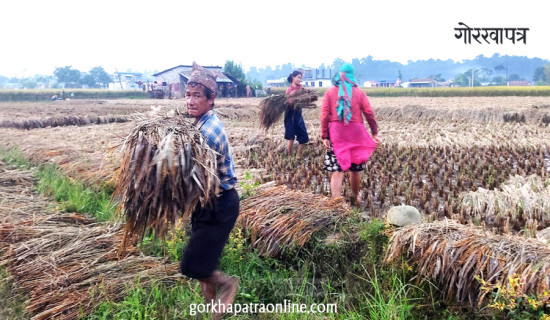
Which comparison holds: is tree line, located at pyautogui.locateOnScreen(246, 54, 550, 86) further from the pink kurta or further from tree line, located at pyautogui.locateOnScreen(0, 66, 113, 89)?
the pink kurta

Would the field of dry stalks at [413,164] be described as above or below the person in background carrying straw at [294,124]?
below

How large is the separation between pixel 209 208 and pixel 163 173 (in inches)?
17.7

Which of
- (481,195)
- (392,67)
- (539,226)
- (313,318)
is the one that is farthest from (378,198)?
(392,67)

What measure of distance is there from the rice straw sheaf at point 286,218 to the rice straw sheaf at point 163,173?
1135mm

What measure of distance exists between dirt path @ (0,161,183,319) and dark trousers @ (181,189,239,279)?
2.03ft

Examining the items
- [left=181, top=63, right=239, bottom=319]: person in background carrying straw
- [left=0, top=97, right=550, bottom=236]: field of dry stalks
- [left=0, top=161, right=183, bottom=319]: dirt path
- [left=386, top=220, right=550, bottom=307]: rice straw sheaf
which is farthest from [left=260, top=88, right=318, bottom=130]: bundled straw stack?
[left=181, top=63, right=239, bottom=319]: person in background carrying straw

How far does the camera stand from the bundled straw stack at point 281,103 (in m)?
7.54

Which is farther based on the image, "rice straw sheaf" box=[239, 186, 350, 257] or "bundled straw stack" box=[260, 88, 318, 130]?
"bundled straw stack" box=[260, 88, 318, 130]

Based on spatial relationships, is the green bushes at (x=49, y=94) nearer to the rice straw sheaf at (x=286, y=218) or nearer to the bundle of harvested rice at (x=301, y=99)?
the bundle of harvested rice at (x=301, y=99)

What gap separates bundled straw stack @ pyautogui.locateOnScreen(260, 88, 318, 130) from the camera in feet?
24.7

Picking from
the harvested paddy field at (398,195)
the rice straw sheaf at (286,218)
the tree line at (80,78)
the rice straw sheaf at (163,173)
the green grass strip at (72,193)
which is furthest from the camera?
the tree line at (80,78)

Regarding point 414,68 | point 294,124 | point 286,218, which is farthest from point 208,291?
point 414,68

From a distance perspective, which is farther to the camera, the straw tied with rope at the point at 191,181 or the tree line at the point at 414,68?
the tree line at the point at 414,68

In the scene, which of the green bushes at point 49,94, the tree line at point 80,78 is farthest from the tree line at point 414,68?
the green bushes at point 49,94
